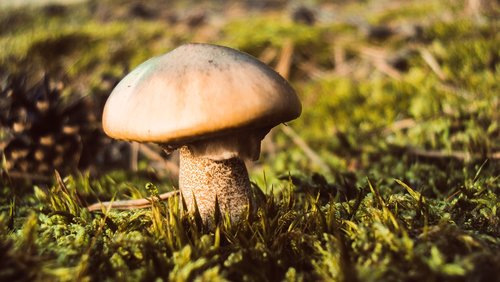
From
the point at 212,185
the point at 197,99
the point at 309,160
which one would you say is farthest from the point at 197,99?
the point at 309,160

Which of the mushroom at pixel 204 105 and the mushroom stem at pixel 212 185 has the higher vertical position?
the mushroom at pixel 204 105

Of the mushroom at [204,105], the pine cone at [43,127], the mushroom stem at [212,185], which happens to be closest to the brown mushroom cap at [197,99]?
the mushroom at [204,105]

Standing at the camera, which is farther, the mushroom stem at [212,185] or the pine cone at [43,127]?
the pine cone at [43,127]

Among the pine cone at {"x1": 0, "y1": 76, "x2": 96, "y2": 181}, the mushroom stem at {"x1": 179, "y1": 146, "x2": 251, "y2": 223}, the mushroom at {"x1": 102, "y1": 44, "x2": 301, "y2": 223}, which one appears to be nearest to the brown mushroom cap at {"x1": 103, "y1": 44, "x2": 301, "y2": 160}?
→ the mushroom at {"x1": 102, "y1": 44, "x2": 301, "y2": 223}

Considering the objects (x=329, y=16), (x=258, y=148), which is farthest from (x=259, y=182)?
(x=329, y=16)

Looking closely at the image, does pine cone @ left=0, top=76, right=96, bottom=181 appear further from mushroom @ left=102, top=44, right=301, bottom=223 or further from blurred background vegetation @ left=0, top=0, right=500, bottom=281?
mushroom @ left=102, top=44, right=301, bottom=223

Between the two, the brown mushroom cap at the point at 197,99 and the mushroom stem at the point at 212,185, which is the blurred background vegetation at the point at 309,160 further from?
the brown mushroom cap at the point at 197,99

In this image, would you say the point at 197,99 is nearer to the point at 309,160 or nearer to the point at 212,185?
the point at 212,185

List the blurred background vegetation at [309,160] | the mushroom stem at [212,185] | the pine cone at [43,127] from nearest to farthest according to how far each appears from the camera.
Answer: the blurred background vegetation at [309,160], the mushroom stem at [212,185], the pine cone at [43,127]
